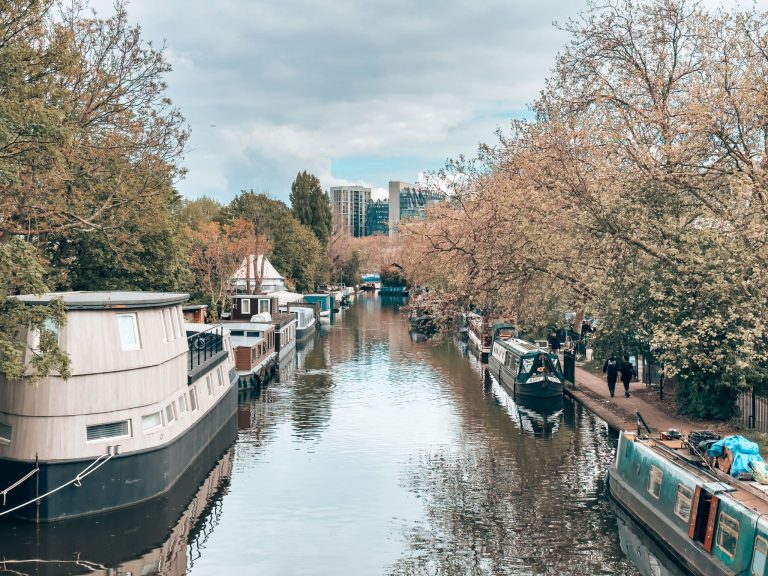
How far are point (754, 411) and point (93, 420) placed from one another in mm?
25437

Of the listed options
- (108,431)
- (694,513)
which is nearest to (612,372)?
(694,513)

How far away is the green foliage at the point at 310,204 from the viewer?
146 meters

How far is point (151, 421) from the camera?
26.7m

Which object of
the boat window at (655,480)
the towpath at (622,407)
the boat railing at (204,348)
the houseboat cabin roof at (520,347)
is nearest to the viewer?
the boat window at (655,480)

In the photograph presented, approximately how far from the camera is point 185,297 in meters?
30.4

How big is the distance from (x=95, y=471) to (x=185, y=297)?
8011mm

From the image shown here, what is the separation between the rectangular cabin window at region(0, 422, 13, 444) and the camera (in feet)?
80.6

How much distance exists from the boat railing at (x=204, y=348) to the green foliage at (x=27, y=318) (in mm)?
10267

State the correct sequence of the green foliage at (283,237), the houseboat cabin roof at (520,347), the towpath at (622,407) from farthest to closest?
the green foliage at (283,237) < the houseboat cabin roof at (520,347) < the towpath at (622,407)

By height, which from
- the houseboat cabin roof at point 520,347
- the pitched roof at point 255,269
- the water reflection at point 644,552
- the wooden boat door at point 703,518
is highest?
the pitched roof at point 255,269

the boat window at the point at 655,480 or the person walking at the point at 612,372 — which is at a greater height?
the person walking at the point at 612,372

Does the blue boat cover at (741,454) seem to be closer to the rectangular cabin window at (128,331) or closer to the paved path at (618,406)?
the paved path at (618,406)

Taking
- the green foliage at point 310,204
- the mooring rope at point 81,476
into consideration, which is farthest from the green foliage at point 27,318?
the green foliage at point 310,204

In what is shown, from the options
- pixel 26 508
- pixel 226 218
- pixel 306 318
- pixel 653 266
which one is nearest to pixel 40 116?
pixel 26 508
